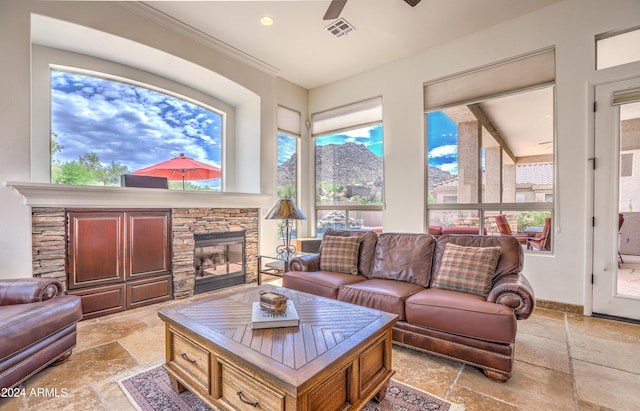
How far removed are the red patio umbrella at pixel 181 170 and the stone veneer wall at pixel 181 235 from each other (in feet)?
1.89

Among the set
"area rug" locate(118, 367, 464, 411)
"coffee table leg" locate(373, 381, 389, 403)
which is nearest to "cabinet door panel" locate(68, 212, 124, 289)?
"area rug" locate(118, 367, 464, 411)

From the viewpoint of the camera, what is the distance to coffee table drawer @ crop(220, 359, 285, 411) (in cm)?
128

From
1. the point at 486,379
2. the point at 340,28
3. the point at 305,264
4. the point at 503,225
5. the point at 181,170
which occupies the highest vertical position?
the point at 340,28

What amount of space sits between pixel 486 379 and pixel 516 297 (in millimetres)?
602

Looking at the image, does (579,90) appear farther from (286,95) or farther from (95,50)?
(95,50)

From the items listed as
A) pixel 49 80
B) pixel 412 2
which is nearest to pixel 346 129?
pixel 412 2

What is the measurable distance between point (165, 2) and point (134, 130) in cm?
160

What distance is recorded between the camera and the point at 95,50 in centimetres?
344

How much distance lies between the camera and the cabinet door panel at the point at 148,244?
351cm

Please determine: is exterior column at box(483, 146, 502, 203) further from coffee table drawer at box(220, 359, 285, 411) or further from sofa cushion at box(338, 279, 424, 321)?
coffee table drawer at box(220, 359, 285, 411)

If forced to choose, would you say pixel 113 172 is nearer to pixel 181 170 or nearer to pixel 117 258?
pixel 181 170

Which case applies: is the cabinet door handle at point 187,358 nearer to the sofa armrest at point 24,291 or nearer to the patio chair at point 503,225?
the sofa armrest at point 24,291

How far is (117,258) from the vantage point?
11.1 ft

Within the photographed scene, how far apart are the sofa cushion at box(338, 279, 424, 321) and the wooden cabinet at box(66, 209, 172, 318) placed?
2.44 meters
